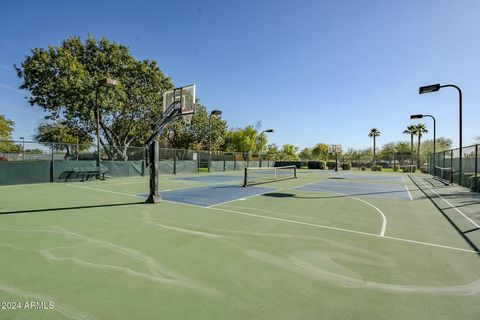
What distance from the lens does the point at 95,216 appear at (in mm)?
7945

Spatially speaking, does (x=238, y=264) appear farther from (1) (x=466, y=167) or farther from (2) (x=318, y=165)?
(2) (x=318, y=165)

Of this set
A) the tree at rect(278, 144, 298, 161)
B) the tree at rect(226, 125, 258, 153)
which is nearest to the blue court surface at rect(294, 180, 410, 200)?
the tree at rect(226, 125, 258, 153)

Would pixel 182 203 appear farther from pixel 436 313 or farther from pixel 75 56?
pixel 75 56

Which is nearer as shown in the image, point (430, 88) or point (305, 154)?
point (430, 88)

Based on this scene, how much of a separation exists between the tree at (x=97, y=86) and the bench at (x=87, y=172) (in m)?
3.92

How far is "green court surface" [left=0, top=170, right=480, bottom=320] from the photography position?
3225 millimetres

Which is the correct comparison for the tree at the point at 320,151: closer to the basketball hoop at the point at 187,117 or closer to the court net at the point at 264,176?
the court net at the point at 264,176

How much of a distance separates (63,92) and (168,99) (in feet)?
48.1

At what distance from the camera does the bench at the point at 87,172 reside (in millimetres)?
18172

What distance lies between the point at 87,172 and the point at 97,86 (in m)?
6.60

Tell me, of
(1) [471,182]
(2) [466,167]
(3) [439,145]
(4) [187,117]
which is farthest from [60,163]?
(3) [439,145]

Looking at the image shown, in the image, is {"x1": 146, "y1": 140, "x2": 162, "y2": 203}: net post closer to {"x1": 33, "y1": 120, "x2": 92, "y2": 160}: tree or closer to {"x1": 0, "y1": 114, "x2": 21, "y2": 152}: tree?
{"x1": 33, "y1": 120, "x2": 92, "y2": 160}: tree

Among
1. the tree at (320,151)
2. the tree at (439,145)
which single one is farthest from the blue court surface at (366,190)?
the tree at (439,145)

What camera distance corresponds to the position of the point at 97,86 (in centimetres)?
1970
